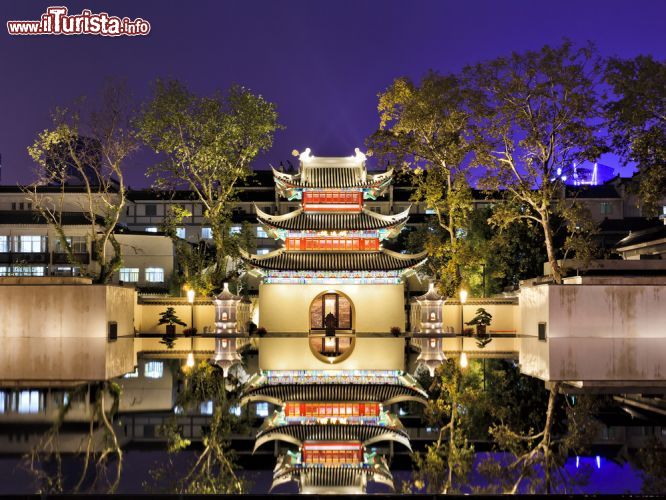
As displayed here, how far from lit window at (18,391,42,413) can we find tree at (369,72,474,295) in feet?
70.6

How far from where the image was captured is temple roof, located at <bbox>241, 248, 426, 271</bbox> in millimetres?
33500

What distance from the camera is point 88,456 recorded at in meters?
7.89

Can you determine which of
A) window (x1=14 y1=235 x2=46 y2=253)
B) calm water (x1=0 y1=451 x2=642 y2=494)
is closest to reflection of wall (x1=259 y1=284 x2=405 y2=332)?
window (x1=14 y1=235 x2=46 y2=253)

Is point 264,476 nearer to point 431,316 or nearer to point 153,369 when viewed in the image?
point 153,369

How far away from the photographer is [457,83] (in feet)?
104

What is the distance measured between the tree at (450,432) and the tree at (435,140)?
57.9 ft

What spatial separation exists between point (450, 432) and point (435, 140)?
25970 mm

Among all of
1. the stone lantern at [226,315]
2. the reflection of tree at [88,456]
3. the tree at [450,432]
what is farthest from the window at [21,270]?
the reflection of tree at [88,456]

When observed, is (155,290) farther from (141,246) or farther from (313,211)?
(313,211)

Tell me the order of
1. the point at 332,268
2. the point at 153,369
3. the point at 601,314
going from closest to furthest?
the point at 153,369
the point at 601,314
the point at 332,268

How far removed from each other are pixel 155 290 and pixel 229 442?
141ft

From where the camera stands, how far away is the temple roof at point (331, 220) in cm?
3416

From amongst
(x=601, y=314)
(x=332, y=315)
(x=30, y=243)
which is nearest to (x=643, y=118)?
(x=601, y=314)

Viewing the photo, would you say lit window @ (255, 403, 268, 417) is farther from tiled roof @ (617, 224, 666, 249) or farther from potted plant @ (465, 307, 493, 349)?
tiled roof @ (617, 224, 666, 249)
